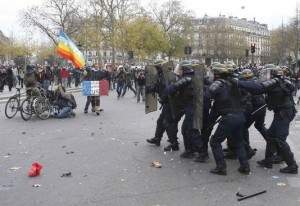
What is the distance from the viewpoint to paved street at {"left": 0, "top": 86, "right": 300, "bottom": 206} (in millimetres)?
5297

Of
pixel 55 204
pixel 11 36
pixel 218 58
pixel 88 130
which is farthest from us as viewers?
pixel 218 58

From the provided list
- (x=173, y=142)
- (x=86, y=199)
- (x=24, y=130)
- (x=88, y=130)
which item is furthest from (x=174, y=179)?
(x=24, y=130)

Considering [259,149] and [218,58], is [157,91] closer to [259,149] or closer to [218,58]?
[259,149]

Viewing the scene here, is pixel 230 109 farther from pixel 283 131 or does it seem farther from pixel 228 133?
pixel 283 131

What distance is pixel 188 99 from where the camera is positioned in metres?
7.46

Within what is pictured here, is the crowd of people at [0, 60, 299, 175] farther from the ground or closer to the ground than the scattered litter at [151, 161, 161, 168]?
farther from the ground

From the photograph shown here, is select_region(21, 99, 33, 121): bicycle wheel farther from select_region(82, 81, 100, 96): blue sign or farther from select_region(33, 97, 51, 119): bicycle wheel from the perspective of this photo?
select_region(82, 81, 100, 96): blue sign

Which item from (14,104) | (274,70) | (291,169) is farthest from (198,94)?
(14,104)

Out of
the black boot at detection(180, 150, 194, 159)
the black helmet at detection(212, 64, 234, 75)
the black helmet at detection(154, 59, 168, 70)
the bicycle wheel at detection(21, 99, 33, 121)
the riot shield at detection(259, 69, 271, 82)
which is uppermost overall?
the black helmet at detection(154, 59, 168, 70)

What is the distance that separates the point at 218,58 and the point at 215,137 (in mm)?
95486

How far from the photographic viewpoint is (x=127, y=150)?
826 cm

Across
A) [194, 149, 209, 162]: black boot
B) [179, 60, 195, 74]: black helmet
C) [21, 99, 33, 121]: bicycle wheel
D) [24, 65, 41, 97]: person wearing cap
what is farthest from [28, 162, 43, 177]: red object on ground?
[24, 65, 41, 97]: person wearing cap

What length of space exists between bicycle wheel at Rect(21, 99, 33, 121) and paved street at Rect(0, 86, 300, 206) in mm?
2569

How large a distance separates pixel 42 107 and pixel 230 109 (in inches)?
306
